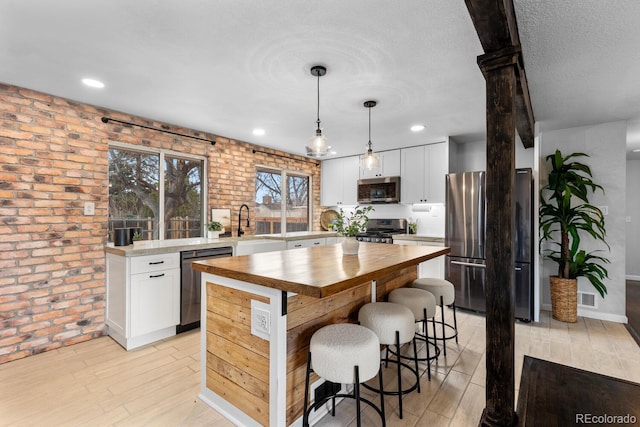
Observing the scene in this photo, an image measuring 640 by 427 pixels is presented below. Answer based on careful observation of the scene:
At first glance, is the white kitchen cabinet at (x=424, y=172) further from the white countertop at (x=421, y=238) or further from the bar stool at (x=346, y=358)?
the bar stool at (x=346, y=358)

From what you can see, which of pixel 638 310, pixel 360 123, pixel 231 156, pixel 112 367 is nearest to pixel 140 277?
pixel 112 367

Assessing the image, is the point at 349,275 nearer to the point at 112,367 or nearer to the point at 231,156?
the point at 112,367

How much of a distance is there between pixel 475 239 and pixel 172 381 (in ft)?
11.6

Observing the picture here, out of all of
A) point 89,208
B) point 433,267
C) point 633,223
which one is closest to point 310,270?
point 89,208

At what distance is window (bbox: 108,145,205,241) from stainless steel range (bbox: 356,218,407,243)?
8.25 ft

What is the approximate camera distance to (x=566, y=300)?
11.9 ft

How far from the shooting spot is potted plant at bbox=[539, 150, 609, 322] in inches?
143

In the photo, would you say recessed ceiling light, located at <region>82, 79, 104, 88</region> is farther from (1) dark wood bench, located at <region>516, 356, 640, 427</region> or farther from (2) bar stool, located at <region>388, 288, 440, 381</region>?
(1) dark wood bench, located at <region>516, 356, 640, 427</region>

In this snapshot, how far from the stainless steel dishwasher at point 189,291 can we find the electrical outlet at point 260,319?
5.78 feet

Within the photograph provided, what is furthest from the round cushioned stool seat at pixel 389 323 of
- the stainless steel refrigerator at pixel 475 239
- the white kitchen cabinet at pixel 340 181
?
the white kitchen cabinet at pixel 340 181

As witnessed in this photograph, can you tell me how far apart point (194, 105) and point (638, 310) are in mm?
6096

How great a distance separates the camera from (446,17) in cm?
176

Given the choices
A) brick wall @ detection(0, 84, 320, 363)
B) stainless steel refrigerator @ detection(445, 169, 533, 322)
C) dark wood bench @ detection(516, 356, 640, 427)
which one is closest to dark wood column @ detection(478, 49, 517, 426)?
dark wood bench @ detection(516, 356, 640, 427)

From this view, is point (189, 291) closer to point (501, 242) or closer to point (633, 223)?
point (501, 242)
